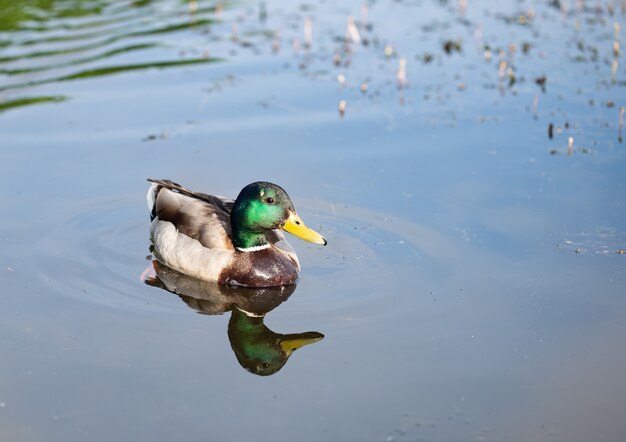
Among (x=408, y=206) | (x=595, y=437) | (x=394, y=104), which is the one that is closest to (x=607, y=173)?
(x=408, y=206)

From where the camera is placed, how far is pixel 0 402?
252 inches

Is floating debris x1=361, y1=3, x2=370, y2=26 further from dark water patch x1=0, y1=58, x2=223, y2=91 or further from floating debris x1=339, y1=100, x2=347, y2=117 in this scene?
floating debris x1=339, y1=100, x2=347, y2=117

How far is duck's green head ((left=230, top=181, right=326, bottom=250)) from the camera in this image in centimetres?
835

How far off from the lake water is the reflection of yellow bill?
0.07 m

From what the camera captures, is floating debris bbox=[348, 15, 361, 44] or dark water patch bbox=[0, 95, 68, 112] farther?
floating debris bbox=[348, 15, 361, 44]

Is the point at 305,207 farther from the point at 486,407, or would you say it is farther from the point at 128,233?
the point at 486,407

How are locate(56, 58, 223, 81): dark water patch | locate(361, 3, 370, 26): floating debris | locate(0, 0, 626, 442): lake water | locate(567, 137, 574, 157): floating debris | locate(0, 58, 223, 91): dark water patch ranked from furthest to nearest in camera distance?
locate(361, 3, 370, 26): floating debris → locate(56, 58, 223, 81): dark water patch → locate(0, 58, 223, 91): dark water patch → locate(567, 137, 574, 157): floating debris → locate(0, 0, 626, 442): lake water

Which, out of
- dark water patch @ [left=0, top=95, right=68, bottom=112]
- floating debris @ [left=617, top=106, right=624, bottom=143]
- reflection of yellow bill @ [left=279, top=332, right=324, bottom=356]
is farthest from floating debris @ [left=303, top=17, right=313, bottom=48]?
reflection of yellow bill @ [left=279, top=332, right=324, bottom=356]

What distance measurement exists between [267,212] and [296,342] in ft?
4.72

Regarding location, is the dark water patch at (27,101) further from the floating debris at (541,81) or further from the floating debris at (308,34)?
the floating debris at (541,81)

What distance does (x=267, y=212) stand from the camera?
839 cm

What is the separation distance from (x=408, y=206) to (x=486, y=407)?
3.67 meters

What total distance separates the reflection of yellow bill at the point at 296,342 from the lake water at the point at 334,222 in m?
0.07

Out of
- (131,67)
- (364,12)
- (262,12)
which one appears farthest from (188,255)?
(262,12)
